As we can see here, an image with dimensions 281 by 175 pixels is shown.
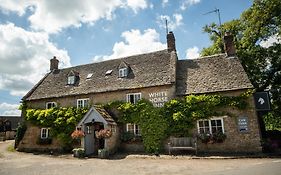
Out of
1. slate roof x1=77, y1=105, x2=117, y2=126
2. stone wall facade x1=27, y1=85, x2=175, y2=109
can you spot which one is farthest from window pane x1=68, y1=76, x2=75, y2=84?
slate roof x1=77, y1=105, x2=117, y2=126

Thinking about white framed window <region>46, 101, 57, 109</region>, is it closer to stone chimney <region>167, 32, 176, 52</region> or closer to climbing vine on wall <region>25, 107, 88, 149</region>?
climbing vine on wall <region>25, 107, 88, 149</region>

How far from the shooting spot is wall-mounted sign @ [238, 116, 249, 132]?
1667 centimetres

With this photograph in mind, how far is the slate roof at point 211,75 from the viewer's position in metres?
18.2

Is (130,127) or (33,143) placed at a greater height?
(130,127)

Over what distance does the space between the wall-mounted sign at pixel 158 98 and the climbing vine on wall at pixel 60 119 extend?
22.8 ft

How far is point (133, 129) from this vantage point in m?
20.0

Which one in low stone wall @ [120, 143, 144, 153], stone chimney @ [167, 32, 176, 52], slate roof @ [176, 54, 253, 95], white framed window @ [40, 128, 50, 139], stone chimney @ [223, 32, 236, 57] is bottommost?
low stone wall @ [120, 143, 144, 153]

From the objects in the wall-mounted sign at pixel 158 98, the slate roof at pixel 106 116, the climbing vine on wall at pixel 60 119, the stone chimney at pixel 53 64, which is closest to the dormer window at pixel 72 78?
the climbing vine on wall at pixel 60 119

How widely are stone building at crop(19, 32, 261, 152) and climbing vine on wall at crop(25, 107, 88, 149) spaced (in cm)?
94

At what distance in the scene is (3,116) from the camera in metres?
47.4

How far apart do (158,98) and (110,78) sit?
6.68 m

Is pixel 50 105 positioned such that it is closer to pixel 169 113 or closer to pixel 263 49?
pixel 169 113

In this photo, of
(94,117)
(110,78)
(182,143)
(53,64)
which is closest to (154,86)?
(182,143)

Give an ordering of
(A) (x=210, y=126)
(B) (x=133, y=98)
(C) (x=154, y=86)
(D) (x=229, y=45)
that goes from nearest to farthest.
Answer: (A) (x=210, y=126), (C) (x=154, y=86), (B) (x=133, y=98), (D) (x=229, y=45)
